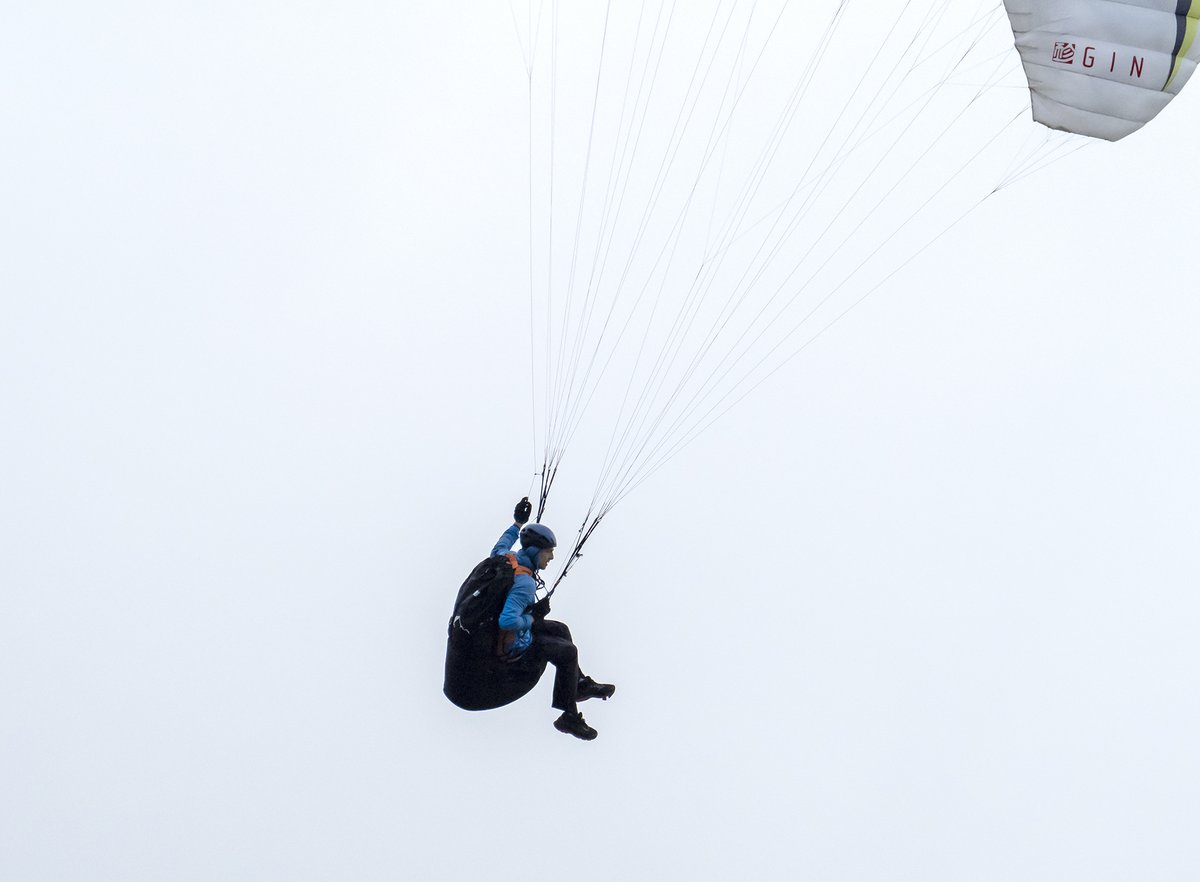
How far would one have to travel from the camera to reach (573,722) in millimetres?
11062

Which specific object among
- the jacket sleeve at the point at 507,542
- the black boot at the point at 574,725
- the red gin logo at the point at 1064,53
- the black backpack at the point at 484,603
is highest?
the red gin logo at the point at 1064,53

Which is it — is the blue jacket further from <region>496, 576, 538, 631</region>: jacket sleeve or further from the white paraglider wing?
the white paraglider wing

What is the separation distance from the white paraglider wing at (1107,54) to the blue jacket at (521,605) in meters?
5.93

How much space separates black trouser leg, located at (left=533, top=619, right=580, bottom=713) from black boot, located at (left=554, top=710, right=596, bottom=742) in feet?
0.17

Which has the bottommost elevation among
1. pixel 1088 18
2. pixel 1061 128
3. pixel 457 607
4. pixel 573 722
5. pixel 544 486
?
pixel 573 722

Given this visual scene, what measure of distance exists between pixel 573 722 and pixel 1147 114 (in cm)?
721

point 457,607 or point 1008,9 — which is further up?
point 1008,9

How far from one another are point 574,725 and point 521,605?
1.32 m

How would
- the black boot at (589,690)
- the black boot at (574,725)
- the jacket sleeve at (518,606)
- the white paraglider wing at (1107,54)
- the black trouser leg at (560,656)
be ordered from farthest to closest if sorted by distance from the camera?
the white paraglider wing at (1107,54) → the black boot at (589,690) → the black boot at (574,725) → the black trouser leg at (560,656) → the jacket sleeve at (518,606)

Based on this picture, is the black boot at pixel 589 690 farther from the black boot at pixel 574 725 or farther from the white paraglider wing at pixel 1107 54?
the white paraglider wing at pixel 1107 54

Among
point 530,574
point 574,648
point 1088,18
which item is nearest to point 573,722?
point 574,648

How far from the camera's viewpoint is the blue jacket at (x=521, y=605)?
1032cm

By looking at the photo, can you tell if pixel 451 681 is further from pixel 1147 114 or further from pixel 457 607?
pixel 1147 114

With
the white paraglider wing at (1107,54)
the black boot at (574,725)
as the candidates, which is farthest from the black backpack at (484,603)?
the white paraglider wing at (1107,54)
